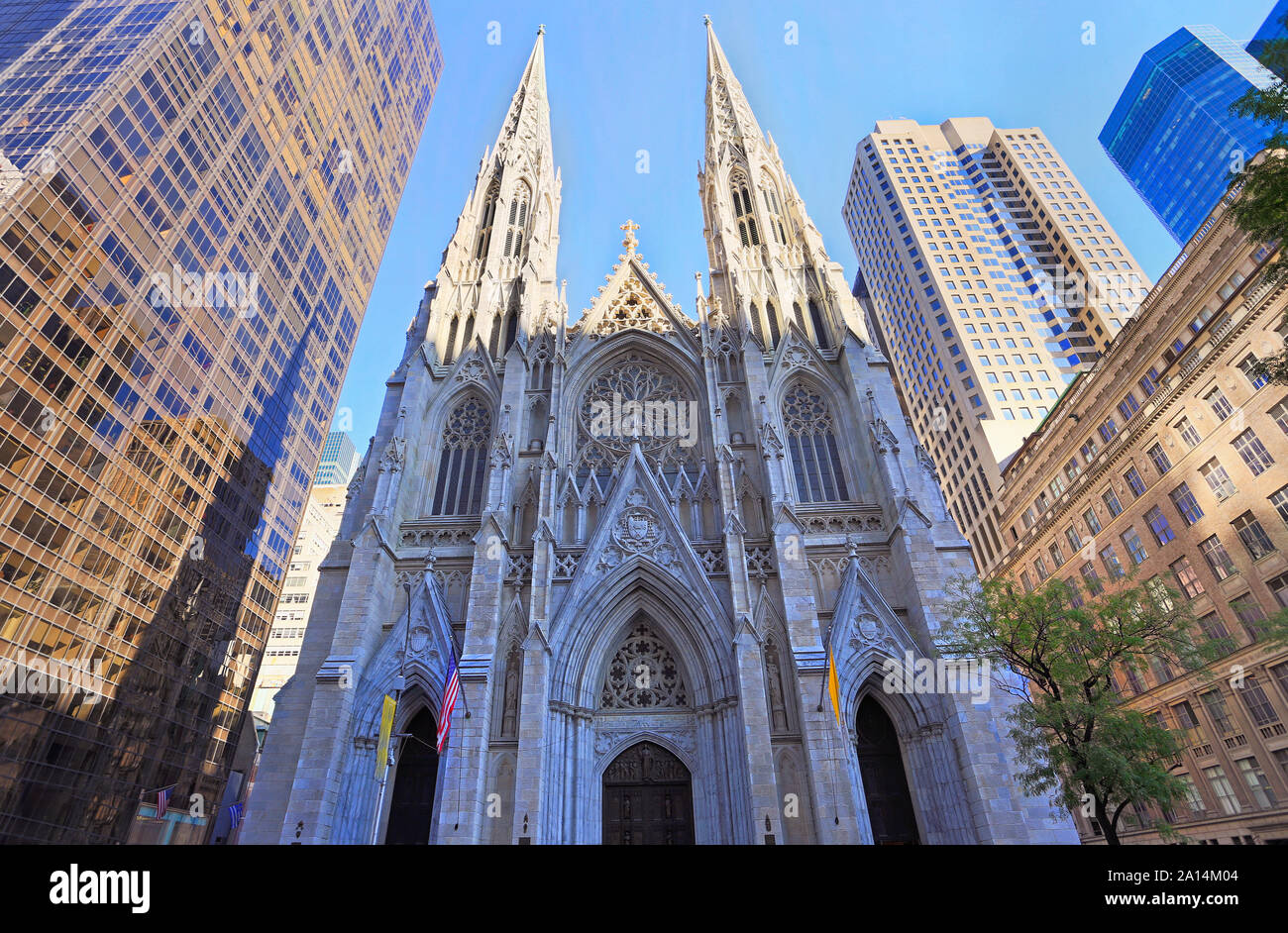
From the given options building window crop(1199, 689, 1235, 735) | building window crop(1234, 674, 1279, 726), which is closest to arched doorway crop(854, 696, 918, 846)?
building window crop(1234, 674, 1279, 726)

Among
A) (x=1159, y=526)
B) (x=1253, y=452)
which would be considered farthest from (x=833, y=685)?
(x=1159, y=526)

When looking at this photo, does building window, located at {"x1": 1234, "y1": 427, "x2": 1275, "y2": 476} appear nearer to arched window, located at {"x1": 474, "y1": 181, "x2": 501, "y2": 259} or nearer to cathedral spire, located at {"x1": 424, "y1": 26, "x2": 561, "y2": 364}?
cathedral spire, located at {"x1": 424, "y1": 26, "x2": 561, "y2": 364}

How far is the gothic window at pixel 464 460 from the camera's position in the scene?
25.5 metres

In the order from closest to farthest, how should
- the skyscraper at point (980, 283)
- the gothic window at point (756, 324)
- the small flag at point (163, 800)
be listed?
the gothic window at point (756, 324), the small flag at point (163, 800), the skyscraper at point (980, 283)

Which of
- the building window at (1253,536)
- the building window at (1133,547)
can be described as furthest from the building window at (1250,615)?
the building window at (1133,547)

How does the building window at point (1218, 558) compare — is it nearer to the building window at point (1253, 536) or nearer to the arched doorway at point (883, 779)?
the building window at point (1253, 536)

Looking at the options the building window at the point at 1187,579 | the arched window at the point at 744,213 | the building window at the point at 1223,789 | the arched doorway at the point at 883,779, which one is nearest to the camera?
the arched doorway at the point at 883,779

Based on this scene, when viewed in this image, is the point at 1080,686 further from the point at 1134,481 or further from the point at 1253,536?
the point at 1134,481

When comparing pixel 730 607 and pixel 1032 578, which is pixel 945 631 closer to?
pixel 730 607

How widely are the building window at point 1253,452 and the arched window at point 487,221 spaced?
34.8m

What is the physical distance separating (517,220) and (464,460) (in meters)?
15.1

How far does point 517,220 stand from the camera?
34.7 meters

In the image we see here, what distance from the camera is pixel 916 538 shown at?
841 inches

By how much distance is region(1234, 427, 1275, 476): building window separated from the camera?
2675 centimetres
